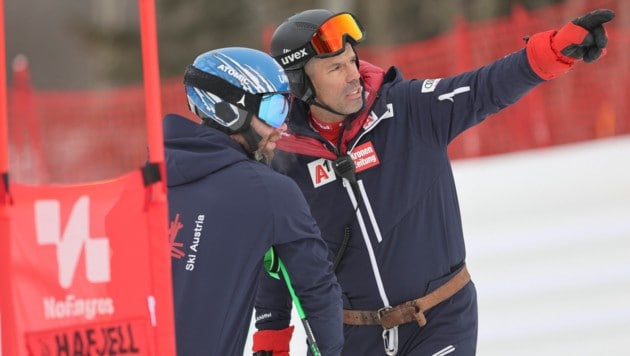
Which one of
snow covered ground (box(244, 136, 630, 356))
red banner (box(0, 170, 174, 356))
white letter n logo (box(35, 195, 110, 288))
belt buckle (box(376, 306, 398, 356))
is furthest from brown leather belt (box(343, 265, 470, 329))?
snow covered ground (box(244, 136, 630, 356))

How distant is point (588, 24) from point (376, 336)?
1.29 m

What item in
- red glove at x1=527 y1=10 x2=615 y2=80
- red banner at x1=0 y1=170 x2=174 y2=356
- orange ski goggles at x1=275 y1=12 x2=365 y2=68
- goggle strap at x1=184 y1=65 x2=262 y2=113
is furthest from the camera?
orange ski goggles at x1=275 y1=12 x2=365 y2=68

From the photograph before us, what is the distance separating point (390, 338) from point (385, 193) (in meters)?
0.49

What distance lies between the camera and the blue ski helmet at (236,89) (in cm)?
324

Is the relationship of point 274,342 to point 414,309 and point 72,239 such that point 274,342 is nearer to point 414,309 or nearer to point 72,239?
point 414,309

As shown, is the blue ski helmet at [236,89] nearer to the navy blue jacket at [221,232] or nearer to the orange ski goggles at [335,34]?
the navy blue jacket at [221,232]

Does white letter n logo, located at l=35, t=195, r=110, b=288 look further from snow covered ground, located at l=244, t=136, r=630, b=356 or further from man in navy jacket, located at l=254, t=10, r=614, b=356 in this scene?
snow covered ground, located at l=244, t=136, r=630, b=356

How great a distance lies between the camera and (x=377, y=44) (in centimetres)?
2545

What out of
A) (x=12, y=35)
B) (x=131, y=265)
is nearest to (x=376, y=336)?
(x=131, y=265)

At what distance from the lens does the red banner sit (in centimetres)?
259

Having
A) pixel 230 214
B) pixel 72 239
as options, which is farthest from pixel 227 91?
pixel 72 239

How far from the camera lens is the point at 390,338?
407 cm

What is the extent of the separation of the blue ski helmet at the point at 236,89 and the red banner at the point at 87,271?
1.94 ft

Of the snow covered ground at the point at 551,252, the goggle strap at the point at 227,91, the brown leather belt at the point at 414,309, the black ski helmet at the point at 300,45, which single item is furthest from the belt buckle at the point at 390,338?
the snow covered ground at the point at 551,252
